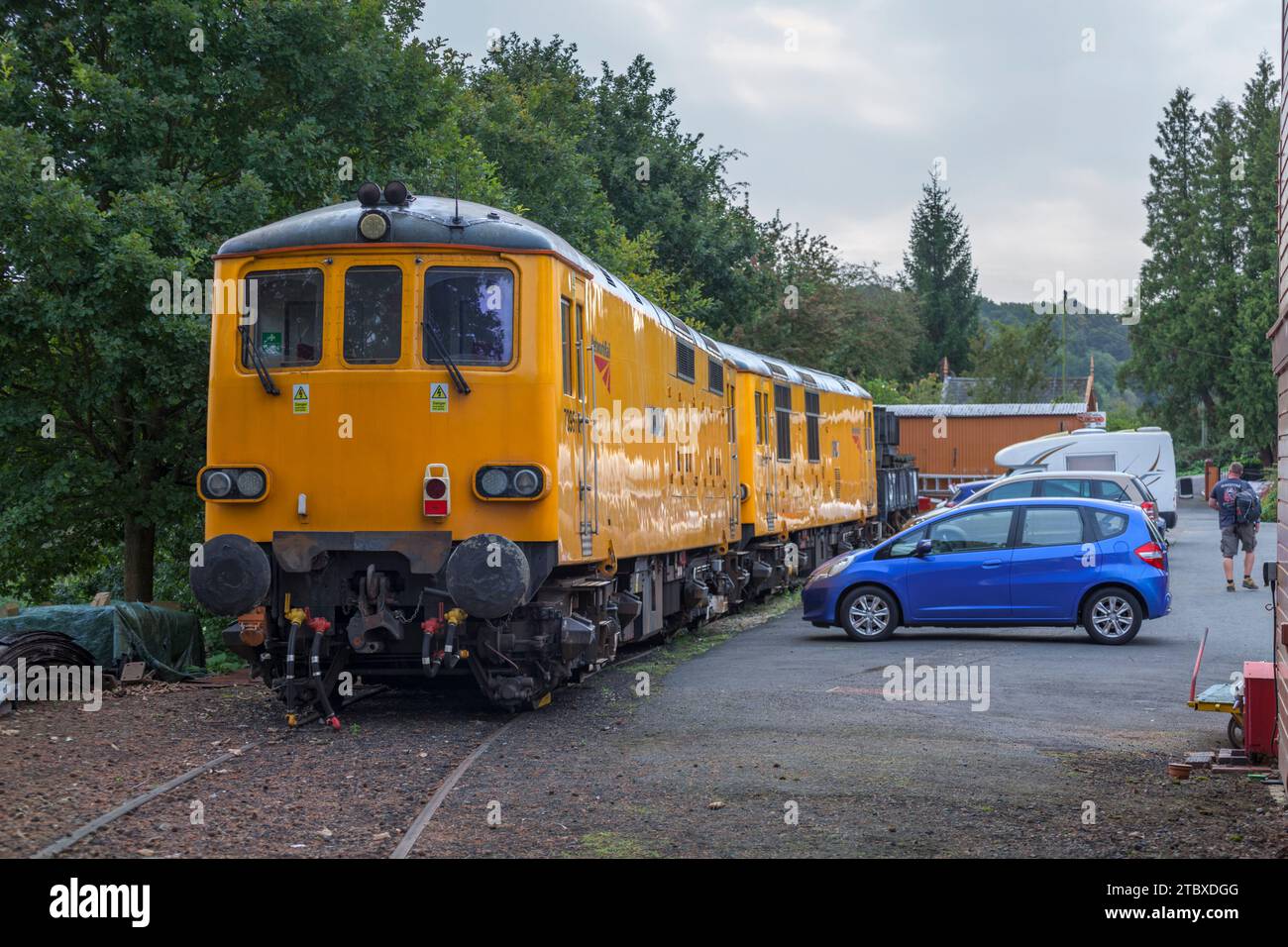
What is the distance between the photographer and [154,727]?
34.0 ft

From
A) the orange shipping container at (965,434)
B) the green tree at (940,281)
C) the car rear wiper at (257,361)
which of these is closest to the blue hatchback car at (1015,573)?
the car rear wiper at (257,361)

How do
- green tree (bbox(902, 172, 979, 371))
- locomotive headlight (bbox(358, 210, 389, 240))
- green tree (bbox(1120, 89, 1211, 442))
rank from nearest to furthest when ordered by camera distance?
locomotive headlight (bbox(358, 210, 389, 240)) → green tree (bbox(1120, 89, 1211, 442)) → green tree (bbox(902, 172, 979, 371))

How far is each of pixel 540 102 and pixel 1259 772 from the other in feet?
124

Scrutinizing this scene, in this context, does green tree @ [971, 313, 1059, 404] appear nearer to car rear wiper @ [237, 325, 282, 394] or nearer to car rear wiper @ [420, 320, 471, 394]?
car rear wiper @ [420, 320, 471, 394]

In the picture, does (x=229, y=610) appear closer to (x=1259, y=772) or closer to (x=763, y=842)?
(x=763, y=842)

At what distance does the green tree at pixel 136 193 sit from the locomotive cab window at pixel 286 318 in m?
4.93

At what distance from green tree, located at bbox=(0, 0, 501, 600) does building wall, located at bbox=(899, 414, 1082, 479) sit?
95.8 feet

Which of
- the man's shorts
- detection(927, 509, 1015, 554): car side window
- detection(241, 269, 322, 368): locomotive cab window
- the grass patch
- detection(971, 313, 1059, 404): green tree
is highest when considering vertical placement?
detection(971, 313, 1059, 404): green tree

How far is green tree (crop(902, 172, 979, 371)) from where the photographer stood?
99750mm

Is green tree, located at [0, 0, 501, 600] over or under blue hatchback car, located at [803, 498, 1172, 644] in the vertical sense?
over

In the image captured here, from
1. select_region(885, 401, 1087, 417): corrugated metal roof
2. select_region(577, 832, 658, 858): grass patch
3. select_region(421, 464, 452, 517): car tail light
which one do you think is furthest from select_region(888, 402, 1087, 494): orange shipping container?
select_region(577, 832, 658, 858): grass patch

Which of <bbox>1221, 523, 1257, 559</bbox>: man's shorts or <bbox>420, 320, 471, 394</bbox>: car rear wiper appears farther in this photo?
<bbox>1221, 523, 1257, 559</bbox>: man's shorts

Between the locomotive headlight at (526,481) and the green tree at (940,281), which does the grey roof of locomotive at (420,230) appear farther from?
the green tree at (940,281)
